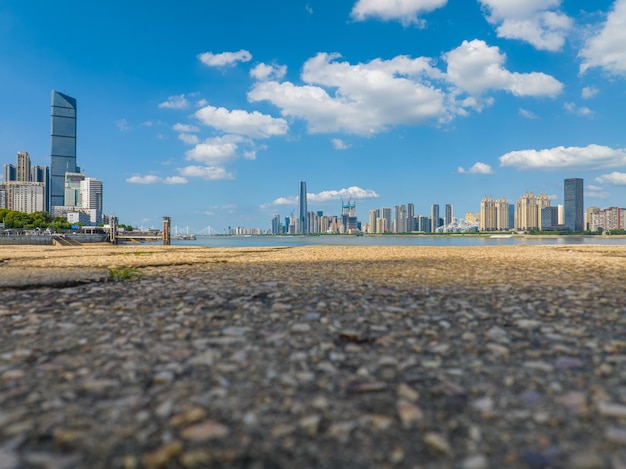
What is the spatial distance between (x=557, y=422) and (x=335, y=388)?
5.43 ft

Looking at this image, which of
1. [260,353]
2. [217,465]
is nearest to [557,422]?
[217,465]

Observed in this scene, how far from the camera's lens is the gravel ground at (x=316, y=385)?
233 cm

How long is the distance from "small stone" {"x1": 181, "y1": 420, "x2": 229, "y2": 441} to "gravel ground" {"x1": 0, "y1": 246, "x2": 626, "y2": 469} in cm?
1

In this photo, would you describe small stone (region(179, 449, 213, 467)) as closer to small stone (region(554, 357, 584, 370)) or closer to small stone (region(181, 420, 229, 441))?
small stone (region(181, 420, 229, 441))

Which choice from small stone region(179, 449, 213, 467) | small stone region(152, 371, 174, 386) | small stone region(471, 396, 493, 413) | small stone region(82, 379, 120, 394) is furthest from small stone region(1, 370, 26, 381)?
small stone region(471, 396, 493, 413)

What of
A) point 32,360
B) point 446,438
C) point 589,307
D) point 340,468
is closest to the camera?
point 340,468

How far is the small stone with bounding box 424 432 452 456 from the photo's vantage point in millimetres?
2312

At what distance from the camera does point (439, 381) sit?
3.31 metres

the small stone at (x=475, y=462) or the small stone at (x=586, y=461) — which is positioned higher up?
the small stone at (x=586, y=461)

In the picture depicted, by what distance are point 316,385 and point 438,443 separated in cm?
118

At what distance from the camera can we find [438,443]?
7.77 ft

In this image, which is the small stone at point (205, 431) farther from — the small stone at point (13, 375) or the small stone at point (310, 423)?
the small stone at point (13, 375)

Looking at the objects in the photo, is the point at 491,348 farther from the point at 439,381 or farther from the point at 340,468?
the point at 340,468

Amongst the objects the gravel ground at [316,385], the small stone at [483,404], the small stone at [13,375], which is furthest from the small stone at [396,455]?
the small stone at [13,375]
